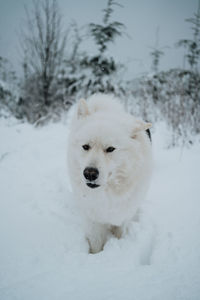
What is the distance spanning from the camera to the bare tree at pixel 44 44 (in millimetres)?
8406

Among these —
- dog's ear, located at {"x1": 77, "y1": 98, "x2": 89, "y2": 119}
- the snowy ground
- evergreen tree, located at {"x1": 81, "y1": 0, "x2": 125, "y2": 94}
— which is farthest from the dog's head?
evergreen tree, located at {"x1": 81, "y1": 0, "x2": 125, "y2": 94}

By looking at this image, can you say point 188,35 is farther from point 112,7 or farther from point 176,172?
point 176,172

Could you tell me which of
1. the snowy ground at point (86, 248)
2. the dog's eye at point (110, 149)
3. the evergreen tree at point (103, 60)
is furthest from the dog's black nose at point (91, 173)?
the evergreen tree at point (103, 60)

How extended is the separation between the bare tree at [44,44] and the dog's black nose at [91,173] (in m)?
8.80

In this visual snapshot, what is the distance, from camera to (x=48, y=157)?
4742 millimetres

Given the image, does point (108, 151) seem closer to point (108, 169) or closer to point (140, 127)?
point (108, 169)

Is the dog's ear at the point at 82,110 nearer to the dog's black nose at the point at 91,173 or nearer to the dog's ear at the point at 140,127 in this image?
the dog's ear at the point at 140,127

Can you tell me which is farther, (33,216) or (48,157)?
(48,157)

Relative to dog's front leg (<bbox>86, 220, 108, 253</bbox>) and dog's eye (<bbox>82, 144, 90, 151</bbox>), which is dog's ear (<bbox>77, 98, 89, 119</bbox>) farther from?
dog's front leg (<bbox>86, 220, 108, 253</bbox>)

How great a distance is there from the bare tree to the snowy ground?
7079 millimetres

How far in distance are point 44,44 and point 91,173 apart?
30.0 ft

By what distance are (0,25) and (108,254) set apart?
12.7 meters

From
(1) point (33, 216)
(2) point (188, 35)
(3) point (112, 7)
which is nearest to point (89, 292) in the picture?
(1) point (33, 216)

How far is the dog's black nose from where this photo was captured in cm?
177
